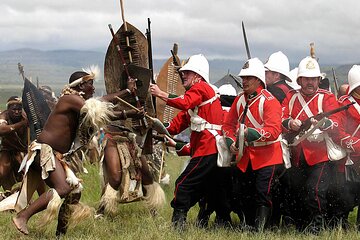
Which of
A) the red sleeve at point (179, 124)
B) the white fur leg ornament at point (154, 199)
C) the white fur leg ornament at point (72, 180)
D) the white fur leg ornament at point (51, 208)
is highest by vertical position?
the red sleeve at point (179, 124)

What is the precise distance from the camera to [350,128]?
22.8 feet

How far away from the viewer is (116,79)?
7.21m

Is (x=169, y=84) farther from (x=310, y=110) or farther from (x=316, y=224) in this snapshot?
(x=316, y=224)

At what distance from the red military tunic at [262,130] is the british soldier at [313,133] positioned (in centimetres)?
37

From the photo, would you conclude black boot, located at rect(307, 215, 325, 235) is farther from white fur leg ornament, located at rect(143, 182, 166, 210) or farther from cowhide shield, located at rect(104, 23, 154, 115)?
white fur leg ornament, located at rect(143, 182, 166, 210)

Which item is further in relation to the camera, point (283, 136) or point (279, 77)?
point (279, 77)

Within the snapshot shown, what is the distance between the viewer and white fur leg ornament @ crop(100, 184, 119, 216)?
27.4 ft

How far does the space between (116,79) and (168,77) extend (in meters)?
1.82

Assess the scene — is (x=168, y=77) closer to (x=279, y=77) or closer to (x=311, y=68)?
(x=279, y=77)

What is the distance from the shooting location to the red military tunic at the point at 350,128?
6801 mm

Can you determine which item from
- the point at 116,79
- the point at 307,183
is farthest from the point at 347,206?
the point at 116,79

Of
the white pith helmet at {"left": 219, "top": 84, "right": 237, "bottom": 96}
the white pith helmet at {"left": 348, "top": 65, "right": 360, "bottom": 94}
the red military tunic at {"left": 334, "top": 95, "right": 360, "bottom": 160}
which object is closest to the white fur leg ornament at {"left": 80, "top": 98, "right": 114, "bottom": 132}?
the white pith helmet at {"left": 219, "top": 84, "right": 237, "bottom": 96}

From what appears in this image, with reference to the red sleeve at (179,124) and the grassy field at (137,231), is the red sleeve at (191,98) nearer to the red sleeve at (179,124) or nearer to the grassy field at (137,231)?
the red sleeve at (179,124)

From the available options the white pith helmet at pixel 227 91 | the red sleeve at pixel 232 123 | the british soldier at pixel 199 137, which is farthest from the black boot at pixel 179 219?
the white pith helmet at pixel 227 91
